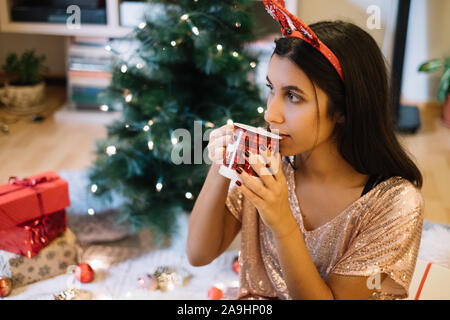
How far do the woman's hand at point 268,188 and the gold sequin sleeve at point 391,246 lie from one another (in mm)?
165

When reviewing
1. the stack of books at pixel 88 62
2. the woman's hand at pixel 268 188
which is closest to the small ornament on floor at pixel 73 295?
the woman's hand at pixel 268 188

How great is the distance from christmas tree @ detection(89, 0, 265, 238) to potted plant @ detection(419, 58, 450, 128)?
150 cm

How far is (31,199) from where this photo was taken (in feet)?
5.26

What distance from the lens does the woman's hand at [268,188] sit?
83cm

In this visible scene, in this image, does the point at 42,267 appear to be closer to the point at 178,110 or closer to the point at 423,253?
the point at 178,110

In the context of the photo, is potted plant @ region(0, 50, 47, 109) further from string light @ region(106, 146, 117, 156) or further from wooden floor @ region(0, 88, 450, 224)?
string light @ region(106, 146, 117, 156)

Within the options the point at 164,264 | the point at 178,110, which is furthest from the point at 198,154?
the point at 164,264

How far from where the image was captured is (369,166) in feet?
3.23

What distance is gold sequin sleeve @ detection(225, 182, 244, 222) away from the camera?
3.63ft

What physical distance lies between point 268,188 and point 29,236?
3.36ft

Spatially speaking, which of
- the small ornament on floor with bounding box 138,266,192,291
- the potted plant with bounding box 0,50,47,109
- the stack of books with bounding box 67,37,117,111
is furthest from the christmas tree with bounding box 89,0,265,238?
the potted plant with bounding box 0,50,47,109

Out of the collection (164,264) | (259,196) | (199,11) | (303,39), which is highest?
(199,11)

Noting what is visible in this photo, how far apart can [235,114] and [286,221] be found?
89 centimetres

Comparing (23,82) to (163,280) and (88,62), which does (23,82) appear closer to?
(88,62)
